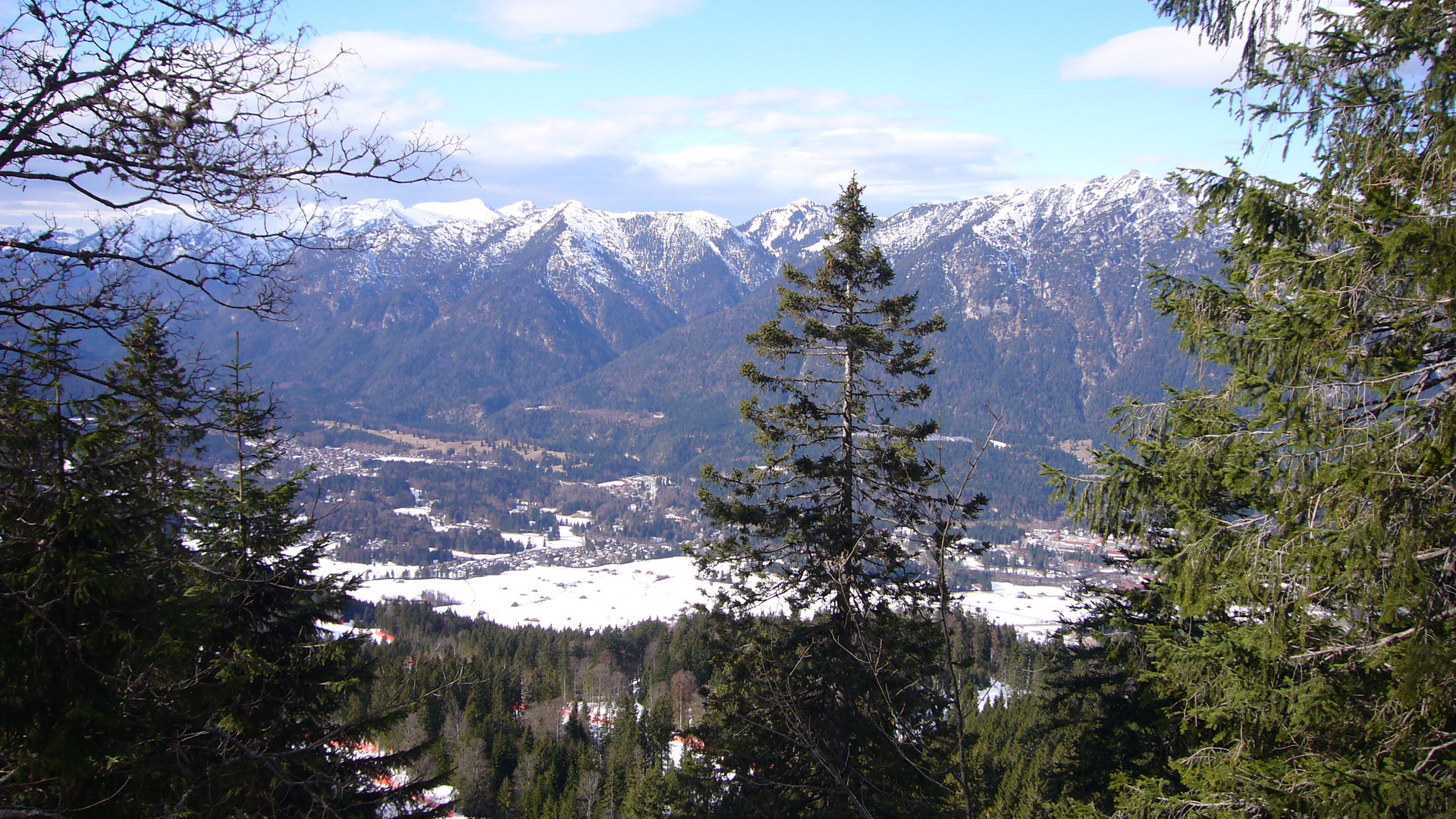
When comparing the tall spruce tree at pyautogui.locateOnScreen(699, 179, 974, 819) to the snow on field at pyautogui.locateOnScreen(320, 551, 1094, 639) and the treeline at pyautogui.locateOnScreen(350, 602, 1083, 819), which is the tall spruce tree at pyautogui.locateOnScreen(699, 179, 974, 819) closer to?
the treeline at pyautogui.locateOnScreen(350, 602, 1083, 819)

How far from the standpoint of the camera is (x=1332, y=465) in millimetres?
4359

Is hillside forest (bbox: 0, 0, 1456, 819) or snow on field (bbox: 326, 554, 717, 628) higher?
hillside forest (bbox: 0, 0, 1456, 819)

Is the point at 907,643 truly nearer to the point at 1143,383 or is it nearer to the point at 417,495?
the point at 417,495

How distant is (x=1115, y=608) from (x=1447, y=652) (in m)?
5.59

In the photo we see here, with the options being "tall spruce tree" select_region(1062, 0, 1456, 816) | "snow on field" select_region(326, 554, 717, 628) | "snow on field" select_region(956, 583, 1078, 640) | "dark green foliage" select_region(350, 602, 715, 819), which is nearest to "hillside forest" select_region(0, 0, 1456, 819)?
"tall spruce tree" select_region(1062, 0, 1456, 816)

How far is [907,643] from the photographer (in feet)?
30.3

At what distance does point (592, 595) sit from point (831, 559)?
7659 centimetres

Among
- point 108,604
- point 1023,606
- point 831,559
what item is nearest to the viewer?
point 108,604

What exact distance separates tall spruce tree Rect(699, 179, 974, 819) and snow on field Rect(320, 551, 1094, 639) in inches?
2128

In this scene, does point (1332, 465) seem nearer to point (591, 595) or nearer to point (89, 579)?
point (89, 579)

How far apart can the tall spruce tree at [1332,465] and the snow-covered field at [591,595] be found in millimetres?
58625

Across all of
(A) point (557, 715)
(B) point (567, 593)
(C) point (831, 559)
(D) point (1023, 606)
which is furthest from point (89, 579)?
(B) point (567, 593)

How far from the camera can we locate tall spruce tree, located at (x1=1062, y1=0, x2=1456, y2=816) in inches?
160

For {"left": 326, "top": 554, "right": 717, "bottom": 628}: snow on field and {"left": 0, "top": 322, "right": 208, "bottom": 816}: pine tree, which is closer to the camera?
{"left": 0, "top": 322, "right": 208, "bottom": 816}: pine tree
